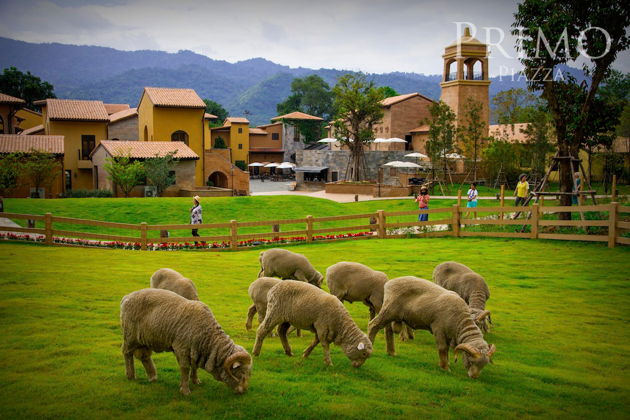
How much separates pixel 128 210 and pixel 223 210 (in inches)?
220

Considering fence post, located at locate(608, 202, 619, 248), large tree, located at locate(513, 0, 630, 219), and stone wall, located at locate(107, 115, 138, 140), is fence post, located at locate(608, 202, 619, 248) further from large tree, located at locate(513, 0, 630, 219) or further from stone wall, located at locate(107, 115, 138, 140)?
stone wall, located at locate(107, 115, 138, 140)

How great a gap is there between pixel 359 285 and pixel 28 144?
134 ft

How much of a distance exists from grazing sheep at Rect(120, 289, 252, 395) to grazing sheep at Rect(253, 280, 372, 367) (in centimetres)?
135

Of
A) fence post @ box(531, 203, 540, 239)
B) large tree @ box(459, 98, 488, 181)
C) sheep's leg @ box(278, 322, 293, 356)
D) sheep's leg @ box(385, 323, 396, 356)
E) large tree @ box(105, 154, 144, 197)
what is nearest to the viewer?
sheep's leg @ box(278, 322, 293, 356)

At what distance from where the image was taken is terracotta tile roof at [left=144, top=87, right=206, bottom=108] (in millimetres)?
53062

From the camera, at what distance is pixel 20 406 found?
5992mm

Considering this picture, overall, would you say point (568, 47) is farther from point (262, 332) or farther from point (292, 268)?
point (262, 332)

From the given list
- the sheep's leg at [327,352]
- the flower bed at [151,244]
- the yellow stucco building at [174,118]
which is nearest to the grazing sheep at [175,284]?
the sheep's leg at [327,352]

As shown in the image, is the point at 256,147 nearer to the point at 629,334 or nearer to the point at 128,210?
the point at 128,210

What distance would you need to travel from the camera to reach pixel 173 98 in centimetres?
5425

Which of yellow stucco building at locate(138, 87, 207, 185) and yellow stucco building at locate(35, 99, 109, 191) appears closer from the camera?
yellow stucco building at locate(35, 99, 109, 191)

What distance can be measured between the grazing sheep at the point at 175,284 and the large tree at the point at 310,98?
119m

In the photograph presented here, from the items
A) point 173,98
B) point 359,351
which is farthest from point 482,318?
point 173,98

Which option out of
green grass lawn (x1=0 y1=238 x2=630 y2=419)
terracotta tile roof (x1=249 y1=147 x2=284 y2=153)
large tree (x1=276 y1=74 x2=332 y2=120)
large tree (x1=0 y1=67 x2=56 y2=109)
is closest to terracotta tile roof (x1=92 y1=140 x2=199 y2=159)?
green grass lawn (x1=0 y1=238 x2=630 y2=419)
